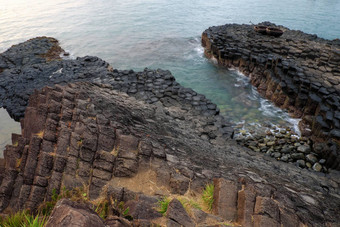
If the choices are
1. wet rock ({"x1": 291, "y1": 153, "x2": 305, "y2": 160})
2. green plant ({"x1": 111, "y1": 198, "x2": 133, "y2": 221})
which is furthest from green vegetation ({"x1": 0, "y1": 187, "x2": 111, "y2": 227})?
wet rock ({"x1": 291, "y1": 153, "x2": 305, "y2": 160})

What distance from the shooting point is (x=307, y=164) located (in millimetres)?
12391

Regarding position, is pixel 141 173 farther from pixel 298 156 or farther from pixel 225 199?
pixel 298 156

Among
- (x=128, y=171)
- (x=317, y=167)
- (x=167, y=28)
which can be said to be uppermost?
(x=167, y=28)

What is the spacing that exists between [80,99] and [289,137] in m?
12.4

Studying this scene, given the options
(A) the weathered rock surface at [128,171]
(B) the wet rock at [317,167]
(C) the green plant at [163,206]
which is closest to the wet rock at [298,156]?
(B) the wet rock at [317,167]

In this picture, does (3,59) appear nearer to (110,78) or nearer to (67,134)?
(110,78)

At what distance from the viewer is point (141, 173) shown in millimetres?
7344

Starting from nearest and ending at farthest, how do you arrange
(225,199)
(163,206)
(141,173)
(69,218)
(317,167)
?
1. (69,218)
2. (163,206)
3. (225,199)
4. (141,173)
5. (317,167)

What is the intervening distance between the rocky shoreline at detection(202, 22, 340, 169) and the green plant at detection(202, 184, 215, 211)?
786 cm

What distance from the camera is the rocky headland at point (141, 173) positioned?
18.8ft

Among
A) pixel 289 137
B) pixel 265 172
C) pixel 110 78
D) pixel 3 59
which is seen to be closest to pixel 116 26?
pixel 3 59

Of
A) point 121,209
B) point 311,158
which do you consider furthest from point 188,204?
point 311,158

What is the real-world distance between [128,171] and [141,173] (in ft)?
1.39

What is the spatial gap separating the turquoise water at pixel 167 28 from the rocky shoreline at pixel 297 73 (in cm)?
127
